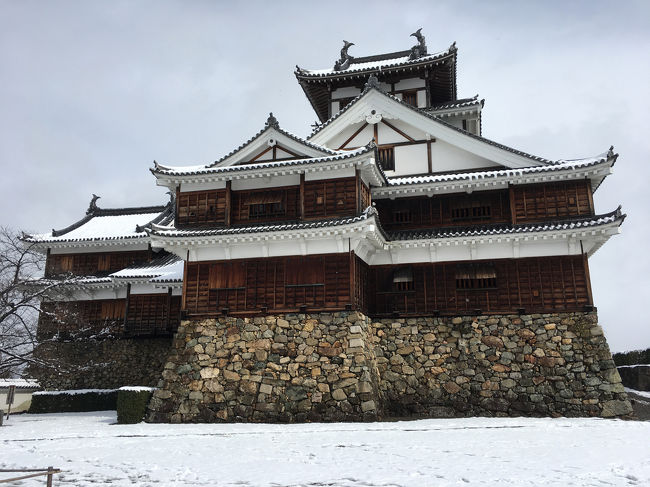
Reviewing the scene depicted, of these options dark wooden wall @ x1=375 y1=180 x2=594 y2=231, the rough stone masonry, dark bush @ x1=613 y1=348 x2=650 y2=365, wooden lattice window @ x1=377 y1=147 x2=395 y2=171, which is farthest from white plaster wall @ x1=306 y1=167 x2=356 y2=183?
dark bush @ x1=613 y1=348 x2=650 y2=365

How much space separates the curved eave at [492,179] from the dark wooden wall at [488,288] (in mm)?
3125

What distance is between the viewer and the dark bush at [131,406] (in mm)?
19328

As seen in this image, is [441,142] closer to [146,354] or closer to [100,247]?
[146,354]

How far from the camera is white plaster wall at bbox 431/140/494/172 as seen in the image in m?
23.0

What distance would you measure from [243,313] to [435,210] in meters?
9.13

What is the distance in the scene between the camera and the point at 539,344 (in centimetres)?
1972

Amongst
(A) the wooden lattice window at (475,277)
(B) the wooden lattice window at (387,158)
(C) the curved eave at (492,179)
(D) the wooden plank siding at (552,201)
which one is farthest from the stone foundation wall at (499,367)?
(B) the wooden lattice window at (387,158)

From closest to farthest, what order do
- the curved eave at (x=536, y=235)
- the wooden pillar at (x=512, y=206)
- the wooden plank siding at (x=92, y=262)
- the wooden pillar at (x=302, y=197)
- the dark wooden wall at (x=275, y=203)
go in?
the curved eave at (x=536, y=235) → the dark wooden wall at (x=275, y=203) → the wooden pillar at (x=302, y=197) → the wooden pillar at (x=512, y=206) → the wooden plank siding at (x=92, y=262)

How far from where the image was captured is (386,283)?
2172cm

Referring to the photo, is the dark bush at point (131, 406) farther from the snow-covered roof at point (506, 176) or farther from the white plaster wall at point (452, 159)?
the white plaster wall at point (452, 159)

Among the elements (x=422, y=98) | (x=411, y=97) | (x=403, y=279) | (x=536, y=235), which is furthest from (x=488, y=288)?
(x=411, y=97)

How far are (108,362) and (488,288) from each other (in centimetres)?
2058

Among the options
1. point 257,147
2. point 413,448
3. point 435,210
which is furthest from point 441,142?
point 413,448

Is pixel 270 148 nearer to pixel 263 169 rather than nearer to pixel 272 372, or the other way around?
pixel 263 169
